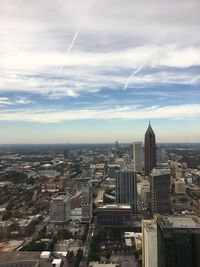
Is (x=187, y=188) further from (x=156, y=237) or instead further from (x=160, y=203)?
(x=156, y=237)

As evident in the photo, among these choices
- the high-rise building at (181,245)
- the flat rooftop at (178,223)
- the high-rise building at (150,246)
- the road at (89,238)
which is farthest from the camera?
the road at (89,238)

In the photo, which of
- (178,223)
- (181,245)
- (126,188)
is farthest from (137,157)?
(181,245)

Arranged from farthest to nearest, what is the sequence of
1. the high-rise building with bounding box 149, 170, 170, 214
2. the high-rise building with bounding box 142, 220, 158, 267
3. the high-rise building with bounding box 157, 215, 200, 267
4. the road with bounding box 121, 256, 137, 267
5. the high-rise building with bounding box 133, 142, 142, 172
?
A: the high-rise building with bounding box 133, 142, 142, 172 < the high-rise building with bounding box 149, 170, 170, 214 < the road with bounding box 121, 256, 137, 267 < the high-rise building with bounding box 142, 220, 158, 267 < the high-rise building with bounding box 157, 215, 200, 267

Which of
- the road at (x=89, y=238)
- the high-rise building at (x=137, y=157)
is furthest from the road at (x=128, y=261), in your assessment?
the high-rise building at (x=137, y=157)

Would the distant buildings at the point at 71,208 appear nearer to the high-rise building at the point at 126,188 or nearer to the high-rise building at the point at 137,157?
the high-rise building at the point at 126,188

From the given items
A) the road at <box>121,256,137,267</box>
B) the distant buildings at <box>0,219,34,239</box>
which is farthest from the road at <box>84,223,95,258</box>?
the distant buildings at <box>0,219,34,239</box>

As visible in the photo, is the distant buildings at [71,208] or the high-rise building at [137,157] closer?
the distant buildings at [71,208]

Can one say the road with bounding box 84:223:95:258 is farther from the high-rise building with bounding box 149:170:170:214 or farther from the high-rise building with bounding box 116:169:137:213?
the high-rise building with bounding box 116:169:137:213
